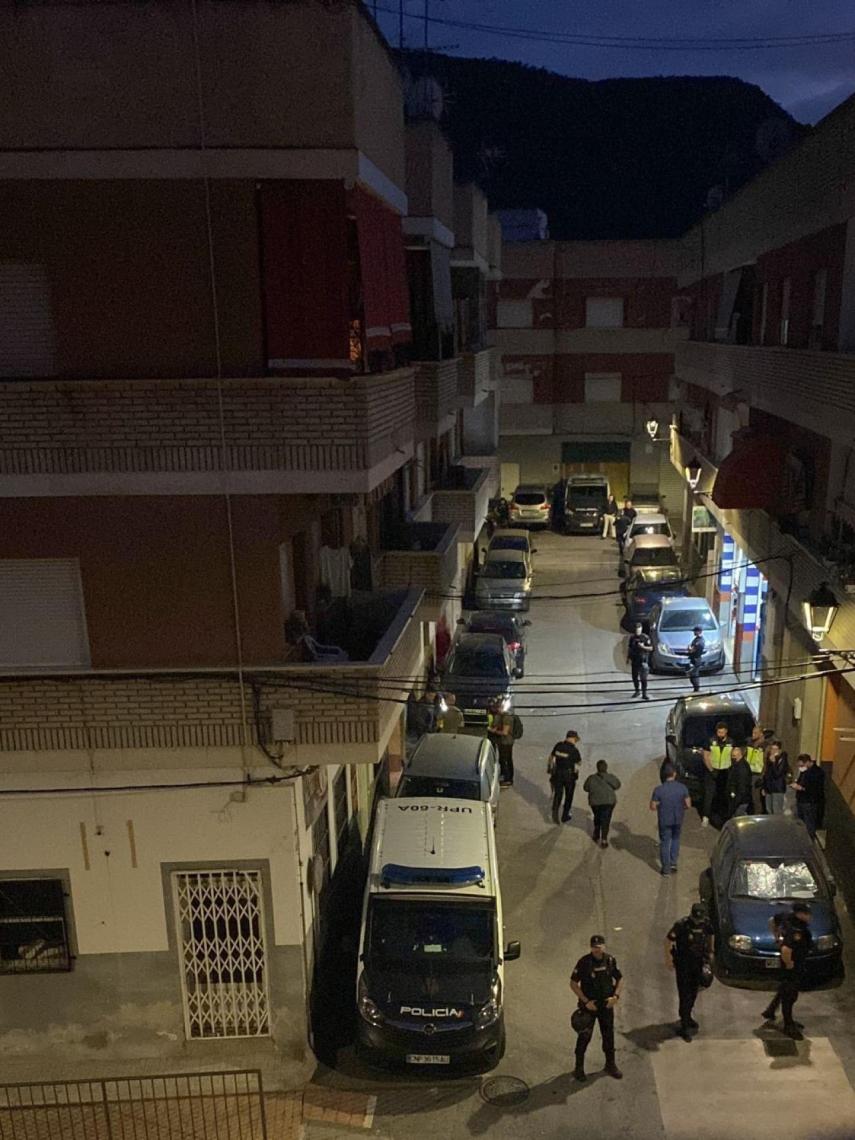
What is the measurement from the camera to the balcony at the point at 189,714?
30.2 feet

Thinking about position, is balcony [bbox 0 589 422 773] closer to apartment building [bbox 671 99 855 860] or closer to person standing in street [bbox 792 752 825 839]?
apartment building [bbox 671 99 855 860]

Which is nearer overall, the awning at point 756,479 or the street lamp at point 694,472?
the awning at point 756,479

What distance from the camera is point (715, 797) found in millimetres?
14812

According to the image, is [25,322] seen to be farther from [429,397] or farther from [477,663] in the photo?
[477,663]

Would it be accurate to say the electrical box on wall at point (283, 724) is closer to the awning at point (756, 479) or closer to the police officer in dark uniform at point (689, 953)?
the police officer in dark uniform at point (689, 953)

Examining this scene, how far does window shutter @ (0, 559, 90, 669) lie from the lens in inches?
370

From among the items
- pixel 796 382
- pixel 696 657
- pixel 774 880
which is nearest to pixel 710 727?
pixel 696 657

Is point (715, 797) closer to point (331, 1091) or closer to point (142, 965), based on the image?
point (331, 1091)

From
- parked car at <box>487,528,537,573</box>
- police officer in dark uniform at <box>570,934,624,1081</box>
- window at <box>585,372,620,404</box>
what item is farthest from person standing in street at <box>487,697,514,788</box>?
window at <box>585,372,620,404</box>

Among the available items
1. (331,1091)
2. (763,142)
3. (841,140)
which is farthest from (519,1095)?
(763,142)

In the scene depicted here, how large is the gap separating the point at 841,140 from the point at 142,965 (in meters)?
13.7

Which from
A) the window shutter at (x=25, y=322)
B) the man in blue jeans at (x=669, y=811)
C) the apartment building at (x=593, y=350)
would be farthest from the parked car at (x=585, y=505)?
the window shutter at (x=25, y=322)

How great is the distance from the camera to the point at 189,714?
9344 mm

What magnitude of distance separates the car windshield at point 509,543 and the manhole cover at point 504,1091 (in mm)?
19786
